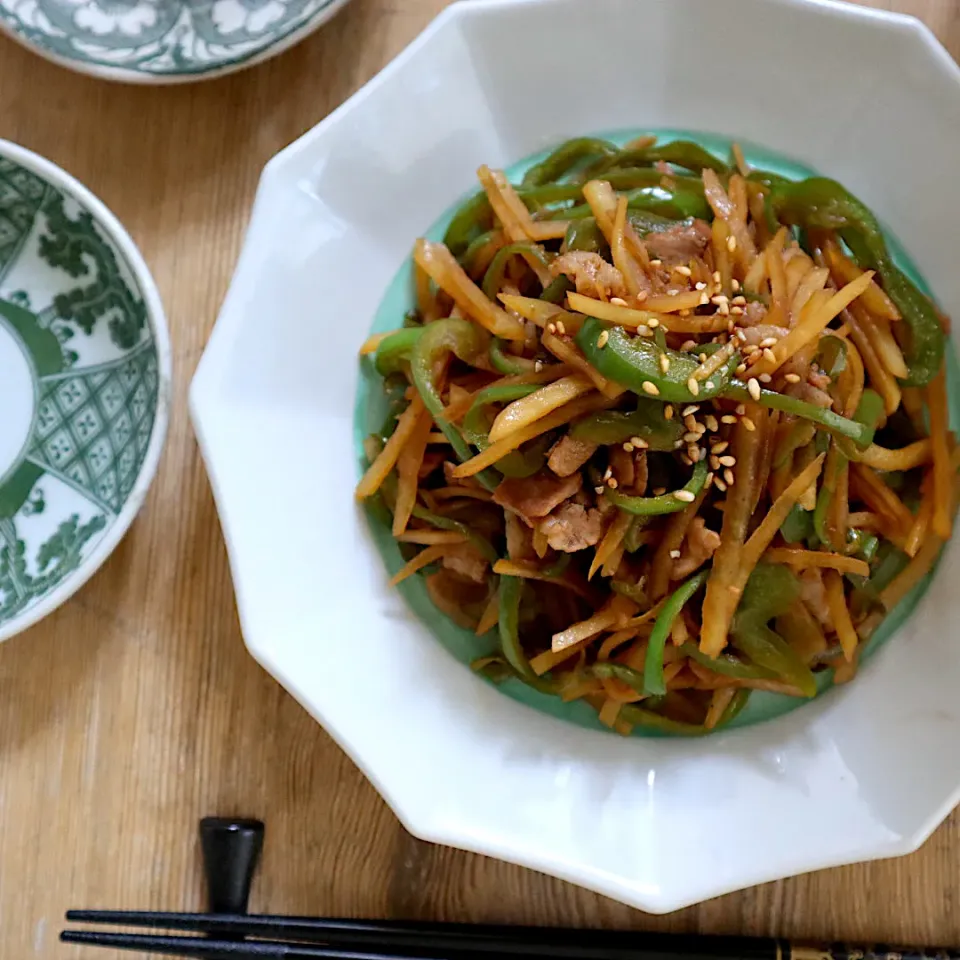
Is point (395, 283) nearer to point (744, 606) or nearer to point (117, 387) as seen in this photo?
point (117, 387)

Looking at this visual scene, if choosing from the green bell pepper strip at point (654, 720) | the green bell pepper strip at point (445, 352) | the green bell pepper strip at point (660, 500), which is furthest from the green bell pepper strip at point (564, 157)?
the green bell pepper strip at point (654, 720)

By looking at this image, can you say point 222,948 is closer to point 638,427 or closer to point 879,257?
point 638,427

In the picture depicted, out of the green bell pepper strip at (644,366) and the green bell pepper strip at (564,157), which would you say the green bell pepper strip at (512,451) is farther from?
the green bell pepper strip at (564,157)

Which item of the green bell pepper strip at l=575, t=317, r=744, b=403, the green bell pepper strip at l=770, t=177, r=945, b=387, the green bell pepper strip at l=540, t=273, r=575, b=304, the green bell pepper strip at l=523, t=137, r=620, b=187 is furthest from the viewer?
the green bell pepper strip at l=523, t=137, r=620, b=187

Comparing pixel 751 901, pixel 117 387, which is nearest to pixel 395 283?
pixel 117 387

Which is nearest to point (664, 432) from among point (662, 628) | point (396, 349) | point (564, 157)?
point (662, 628)

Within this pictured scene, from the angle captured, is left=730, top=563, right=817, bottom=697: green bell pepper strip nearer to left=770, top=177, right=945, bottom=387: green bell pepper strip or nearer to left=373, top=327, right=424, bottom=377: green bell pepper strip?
left=770, top=177, right=945, bottom=387: green bell pepper strip

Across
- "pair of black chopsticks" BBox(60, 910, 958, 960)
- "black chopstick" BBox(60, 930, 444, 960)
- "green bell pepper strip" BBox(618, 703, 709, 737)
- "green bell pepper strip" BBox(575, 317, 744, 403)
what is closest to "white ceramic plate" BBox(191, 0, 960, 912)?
"green bell pepper strip" BBox(618, 703, 709, 737)
